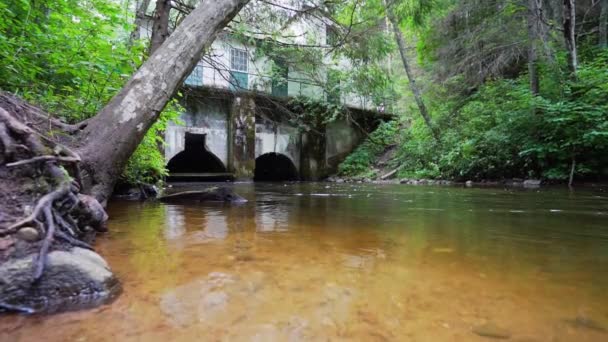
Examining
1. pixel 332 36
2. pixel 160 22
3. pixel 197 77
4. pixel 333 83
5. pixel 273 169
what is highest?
pixel 197 77

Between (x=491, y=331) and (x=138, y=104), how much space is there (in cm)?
273

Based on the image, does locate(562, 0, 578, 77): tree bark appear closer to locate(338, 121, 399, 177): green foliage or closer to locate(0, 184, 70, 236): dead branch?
A: locate(338, 121, 399, 177): green foliage

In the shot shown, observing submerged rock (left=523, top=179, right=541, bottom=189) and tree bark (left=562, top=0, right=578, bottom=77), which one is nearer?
tree bark (left=562, top=0, right=578, bottom=77)

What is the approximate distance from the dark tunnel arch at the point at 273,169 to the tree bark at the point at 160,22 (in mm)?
9611

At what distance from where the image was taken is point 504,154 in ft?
27.5

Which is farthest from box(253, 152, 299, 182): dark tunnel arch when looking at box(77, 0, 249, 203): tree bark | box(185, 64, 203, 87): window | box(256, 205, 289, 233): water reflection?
box(77, 0, 249, 203): tree bark

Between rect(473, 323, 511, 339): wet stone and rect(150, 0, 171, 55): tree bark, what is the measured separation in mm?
4876

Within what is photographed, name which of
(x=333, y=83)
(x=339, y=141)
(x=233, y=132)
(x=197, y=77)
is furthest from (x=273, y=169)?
(x=333, y=83)

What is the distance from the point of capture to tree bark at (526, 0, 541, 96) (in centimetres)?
834

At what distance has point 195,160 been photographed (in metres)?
13.9

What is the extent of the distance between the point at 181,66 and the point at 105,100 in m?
1.23

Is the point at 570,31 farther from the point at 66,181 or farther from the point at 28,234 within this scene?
the point at 28,234

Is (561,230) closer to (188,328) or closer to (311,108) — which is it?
(188,328)

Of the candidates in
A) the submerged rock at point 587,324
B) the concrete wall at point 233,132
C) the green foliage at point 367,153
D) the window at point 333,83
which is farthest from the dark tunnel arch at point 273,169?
the submerged rock at point 587,324
